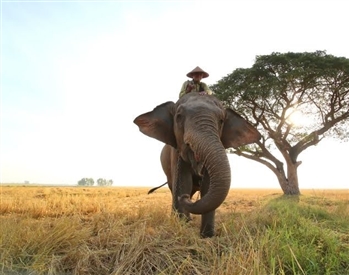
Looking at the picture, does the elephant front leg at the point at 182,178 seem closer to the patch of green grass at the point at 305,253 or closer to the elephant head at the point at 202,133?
the elephant head at the point at 202,133

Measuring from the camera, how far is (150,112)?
5.72m

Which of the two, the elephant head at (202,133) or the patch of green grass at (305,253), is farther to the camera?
the elephant head at (202,133)

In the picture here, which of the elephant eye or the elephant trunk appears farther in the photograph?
the elephant eye

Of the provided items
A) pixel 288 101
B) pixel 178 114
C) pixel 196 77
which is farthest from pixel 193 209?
pixel 288 101

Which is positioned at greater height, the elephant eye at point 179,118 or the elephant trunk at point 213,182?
the elephant eye at point 179,118

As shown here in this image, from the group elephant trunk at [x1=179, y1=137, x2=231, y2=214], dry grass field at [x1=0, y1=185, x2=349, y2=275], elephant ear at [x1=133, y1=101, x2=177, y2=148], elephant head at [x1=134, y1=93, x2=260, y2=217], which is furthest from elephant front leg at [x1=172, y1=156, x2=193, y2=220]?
elephant trunk at [x1=179, y1=137, x2=231, y2=214]

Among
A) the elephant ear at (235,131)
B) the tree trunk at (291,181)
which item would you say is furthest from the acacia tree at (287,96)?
the elephant ear at (235,131)

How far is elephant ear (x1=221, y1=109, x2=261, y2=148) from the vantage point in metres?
5.79

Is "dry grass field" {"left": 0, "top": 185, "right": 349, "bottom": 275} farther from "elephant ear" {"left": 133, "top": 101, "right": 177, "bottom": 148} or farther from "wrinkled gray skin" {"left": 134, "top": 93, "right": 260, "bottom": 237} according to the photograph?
"elephant ear" {"left": 133, "top": 101, "right": 177, "bottom": 148}

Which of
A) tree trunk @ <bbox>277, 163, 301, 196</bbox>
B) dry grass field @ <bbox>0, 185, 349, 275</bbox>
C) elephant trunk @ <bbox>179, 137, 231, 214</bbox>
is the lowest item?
dry grass field @ <bbox>0, 185, 349, 275</bbox>

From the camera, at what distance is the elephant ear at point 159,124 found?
5.64 metres

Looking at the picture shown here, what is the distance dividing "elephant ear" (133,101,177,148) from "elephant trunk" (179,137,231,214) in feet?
4.15

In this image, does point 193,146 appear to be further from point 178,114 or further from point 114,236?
point 114,236

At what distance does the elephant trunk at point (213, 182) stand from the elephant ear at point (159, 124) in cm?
127
